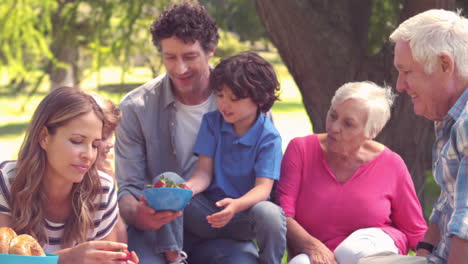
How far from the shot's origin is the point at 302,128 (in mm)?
13273

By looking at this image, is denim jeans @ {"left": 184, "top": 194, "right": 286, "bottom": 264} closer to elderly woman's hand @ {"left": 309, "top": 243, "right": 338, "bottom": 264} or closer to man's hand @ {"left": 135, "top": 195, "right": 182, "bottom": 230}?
elderly woman's hand @ {"left": 309, "top": 243, "right": 338, "bottom": 264}

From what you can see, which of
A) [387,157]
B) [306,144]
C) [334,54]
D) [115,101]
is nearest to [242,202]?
[306,144]

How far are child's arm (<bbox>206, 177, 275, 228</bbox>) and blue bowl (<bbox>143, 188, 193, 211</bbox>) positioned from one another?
0.14 metres

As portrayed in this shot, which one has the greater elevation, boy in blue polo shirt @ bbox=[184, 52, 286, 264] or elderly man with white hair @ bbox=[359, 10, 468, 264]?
elderly man with white hair @ bbox=[359, 10, 468, 264]

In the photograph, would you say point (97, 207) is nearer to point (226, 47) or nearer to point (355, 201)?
point (355, 201)

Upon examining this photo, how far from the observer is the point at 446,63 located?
8.57ft

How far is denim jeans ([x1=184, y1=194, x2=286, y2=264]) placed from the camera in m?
3.28

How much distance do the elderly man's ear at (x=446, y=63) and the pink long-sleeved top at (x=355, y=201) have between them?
101 cm

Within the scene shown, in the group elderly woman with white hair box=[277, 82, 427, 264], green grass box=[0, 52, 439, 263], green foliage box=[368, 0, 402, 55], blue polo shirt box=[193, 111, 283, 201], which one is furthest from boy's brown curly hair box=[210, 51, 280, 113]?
green grass box=[0, 52, 439, 263]

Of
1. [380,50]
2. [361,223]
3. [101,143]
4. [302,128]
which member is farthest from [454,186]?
[302,128]

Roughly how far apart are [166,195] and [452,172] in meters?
1.24

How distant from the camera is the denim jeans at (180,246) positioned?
11.1ft

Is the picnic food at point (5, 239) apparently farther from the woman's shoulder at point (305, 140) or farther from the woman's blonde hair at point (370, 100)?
the woman's blonde hair at point (370, 100)

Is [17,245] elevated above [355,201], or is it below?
above
